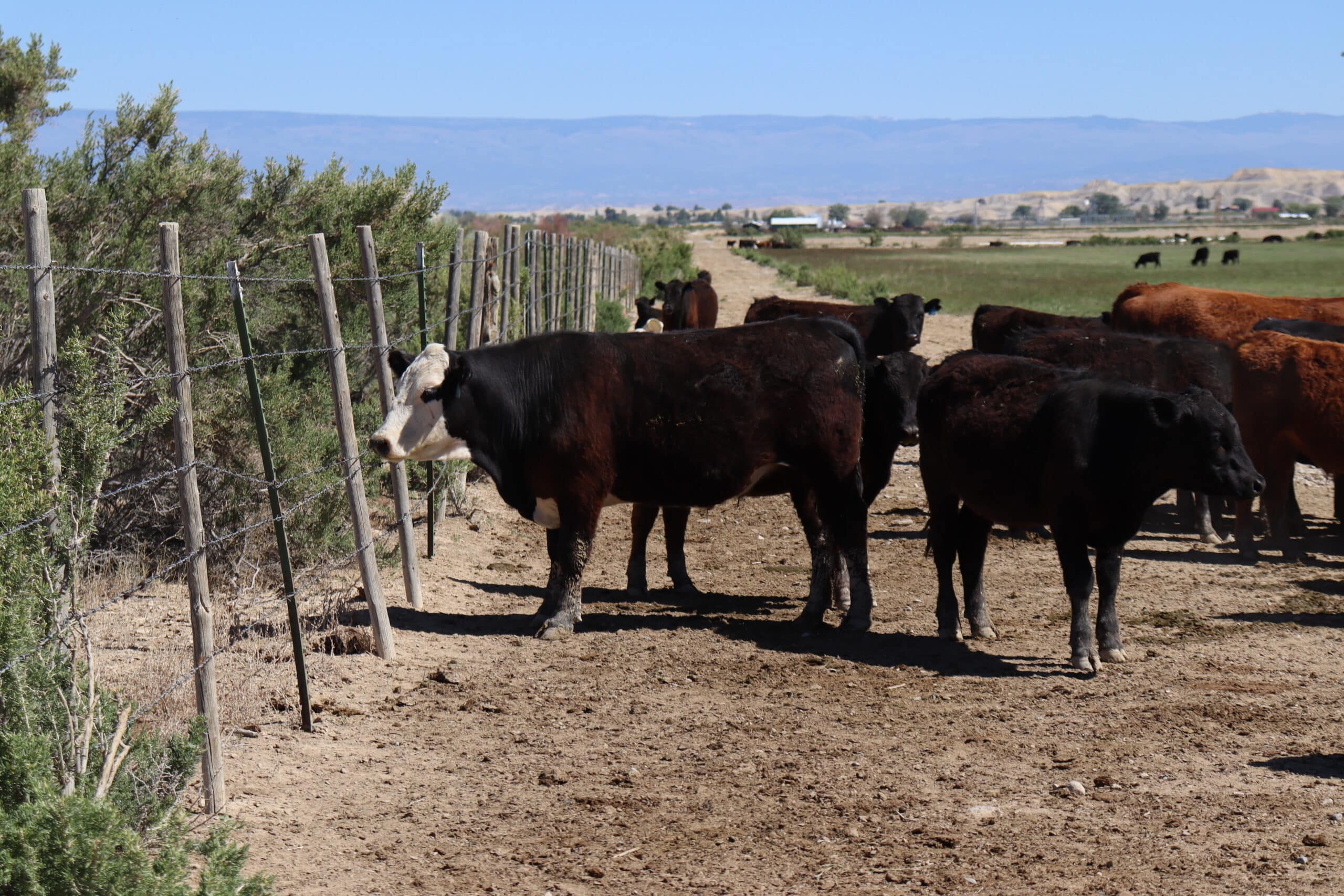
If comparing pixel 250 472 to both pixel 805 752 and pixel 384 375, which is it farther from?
pixel 805 752

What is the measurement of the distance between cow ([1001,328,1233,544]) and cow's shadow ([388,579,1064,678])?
3.84m

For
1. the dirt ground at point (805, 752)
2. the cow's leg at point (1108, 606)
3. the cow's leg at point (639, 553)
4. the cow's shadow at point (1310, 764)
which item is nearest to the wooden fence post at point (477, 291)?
the dirt ground at point (805, 752)

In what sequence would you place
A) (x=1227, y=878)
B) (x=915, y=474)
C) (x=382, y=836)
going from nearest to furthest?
(x=1227, y=878)
(x=382, y=836)
(x=915, y=474)

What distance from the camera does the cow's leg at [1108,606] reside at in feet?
24.8

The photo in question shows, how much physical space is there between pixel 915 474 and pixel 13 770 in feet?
38.3

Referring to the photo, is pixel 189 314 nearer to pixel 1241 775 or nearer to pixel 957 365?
pixel 957 365

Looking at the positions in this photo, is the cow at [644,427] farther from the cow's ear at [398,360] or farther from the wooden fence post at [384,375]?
the wooden fence post at [384,375]

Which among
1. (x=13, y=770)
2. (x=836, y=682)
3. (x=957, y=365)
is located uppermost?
(x=957, y=365)

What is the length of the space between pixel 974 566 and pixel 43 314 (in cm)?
576

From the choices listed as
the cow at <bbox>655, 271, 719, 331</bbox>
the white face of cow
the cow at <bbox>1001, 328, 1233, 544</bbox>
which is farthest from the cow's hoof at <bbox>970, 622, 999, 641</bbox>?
the cow at <bbox>655, 271, 719, 331</bbox>

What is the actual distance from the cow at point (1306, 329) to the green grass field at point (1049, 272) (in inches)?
930

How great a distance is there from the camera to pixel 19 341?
28.7 feet

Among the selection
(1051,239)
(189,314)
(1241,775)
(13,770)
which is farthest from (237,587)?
(1051,239)

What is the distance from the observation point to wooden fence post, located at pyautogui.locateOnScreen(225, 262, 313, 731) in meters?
5.71
